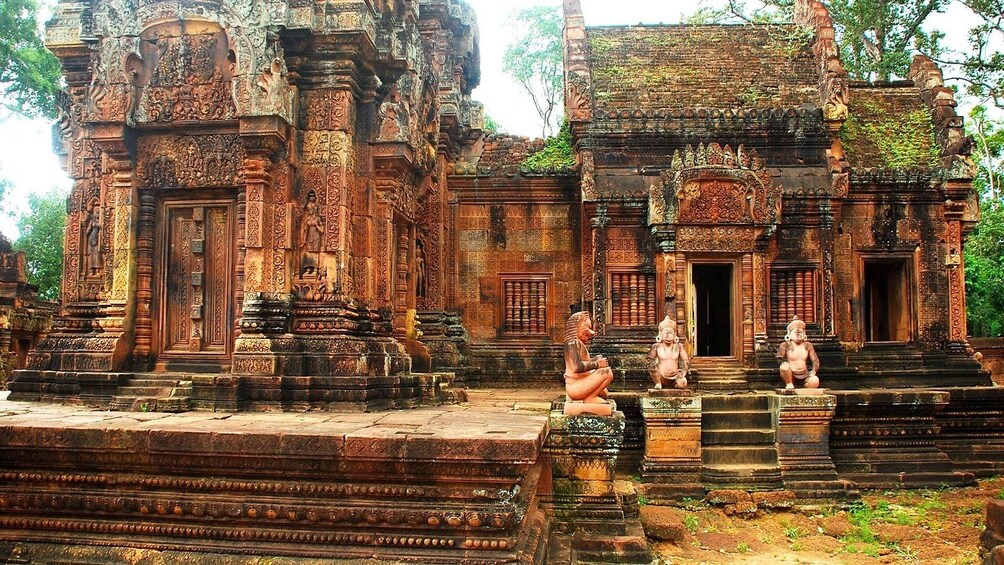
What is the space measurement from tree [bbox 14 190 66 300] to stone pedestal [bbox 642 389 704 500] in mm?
22832

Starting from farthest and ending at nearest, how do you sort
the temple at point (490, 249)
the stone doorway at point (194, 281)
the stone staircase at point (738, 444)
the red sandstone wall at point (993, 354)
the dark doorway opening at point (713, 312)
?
the red sandstone wall at point (993, 354) → the dark doorway opening at point (713, 312) → the stone staircase at point (738, 444) → the stone doorway at point (194, 281) → the temple at point (490, 249)

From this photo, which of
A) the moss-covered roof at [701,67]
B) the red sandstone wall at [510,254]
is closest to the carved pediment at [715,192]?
the moss-covered roof at [701,67]

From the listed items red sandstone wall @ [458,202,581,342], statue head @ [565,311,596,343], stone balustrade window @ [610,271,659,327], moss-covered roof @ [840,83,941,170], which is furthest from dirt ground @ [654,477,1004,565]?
moss-covered roof @ [840,83,941,170]

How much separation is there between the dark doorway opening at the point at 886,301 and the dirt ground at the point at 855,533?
3.90 meters

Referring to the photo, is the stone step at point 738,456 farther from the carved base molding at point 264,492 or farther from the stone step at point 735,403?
Answer: the carved base molding at point 264,492

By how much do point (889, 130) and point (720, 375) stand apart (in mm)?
5889

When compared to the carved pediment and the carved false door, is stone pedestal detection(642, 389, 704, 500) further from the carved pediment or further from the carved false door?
the carved false door

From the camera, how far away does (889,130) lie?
14.4 m

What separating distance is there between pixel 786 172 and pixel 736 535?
6882 mm

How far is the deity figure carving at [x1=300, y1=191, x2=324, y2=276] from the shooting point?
7590 millimetres

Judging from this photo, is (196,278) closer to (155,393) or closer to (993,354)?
(155,393)

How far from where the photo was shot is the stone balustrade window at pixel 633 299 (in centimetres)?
1285

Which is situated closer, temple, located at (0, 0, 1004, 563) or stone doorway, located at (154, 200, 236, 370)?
temple, located at (0, 0, 1004, 563)

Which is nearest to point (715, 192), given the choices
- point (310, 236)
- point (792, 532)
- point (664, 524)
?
point (792, 532)
